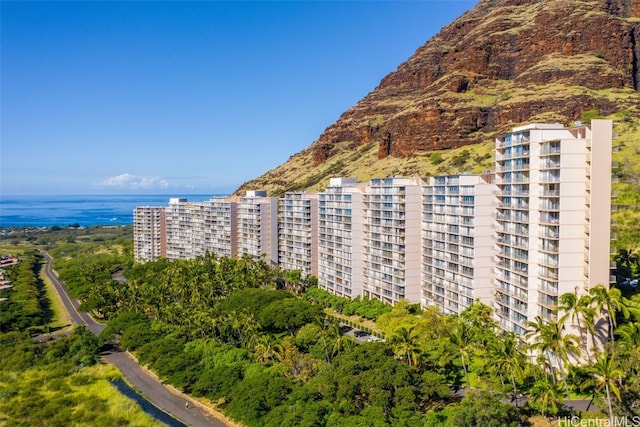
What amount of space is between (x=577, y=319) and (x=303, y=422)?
91.9 ft

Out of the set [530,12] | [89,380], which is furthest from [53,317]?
[530,12]

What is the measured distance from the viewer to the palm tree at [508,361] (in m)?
42.4

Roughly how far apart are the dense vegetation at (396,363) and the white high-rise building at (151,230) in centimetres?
7655

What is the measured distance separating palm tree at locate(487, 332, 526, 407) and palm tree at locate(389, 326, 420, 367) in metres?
7.29

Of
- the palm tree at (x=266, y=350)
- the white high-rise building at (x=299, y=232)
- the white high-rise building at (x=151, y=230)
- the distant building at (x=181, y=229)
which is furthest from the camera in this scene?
the white high-rise building at (x=151, y=230)

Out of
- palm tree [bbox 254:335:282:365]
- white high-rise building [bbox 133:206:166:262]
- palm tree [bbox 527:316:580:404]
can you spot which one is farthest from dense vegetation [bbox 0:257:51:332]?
palm tree [bbox 527:316:580:404]

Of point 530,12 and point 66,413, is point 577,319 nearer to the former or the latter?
point 66,413

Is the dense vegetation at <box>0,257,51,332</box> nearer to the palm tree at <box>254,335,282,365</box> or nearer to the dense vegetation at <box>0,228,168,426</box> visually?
the dense vegetation at <box>0,228,168,426</box>

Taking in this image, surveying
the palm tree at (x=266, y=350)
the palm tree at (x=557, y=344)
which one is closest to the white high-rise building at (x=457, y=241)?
the palm tree at (x=557, y=344)

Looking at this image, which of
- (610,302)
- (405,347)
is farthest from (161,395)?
(610,302)

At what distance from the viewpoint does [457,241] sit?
67.4m

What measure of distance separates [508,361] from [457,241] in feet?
86.5

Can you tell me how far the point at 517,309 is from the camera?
5388 cm

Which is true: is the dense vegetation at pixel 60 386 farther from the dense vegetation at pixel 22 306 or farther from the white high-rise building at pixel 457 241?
the white high-rise building at pixel 457 241
